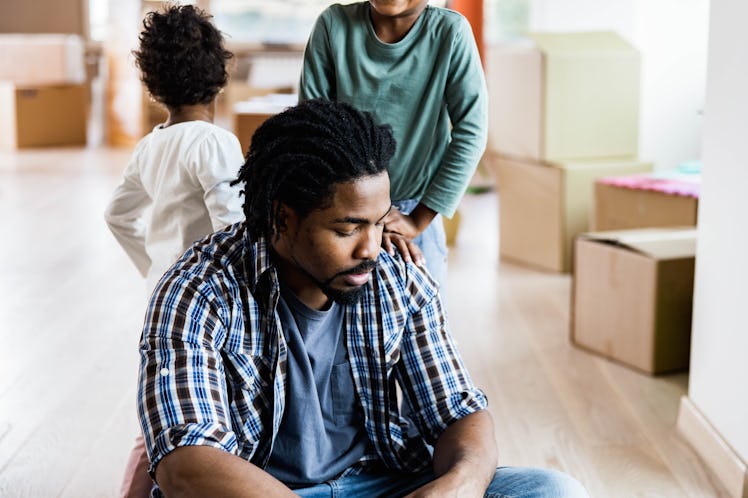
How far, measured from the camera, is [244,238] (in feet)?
4.40

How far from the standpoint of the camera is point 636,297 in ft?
9.07

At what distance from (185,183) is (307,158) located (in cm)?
71

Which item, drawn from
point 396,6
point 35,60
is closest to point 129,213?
point 396,6

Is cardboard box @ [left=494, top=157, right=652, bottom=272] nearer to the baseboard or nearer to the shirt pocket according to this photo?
the baseboard

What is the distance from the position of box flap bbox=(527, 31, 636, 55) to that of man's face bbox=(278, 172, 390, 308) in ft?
8.73

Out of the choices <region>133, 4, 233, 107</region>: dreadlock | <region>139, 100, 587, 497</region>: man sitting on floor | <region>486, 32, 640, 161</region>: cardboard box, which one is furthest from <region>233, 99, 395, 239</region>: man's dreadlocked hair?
<region>486, 32, 640, 161</region>: cardboard box

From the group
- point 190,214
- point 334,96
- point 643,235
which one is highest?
point 334,96

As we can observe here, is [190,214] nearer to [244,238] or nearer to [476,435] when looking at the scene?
[244,238]

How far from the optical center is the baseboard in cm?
197

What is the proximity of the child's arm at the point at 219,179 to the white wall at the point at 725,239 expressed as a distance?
3.32 ft

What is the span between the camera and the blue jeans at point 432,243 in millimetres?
1884

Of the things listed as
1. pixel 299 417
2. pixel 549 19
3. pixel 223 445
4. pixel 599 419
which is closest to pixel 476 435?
pixel 299 417

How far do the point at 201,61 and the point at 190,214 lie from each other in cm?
31

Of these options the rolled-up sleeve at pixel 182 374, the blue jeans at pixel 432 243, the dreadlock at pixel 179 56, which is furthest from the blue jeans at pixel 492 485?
the dreadlock at pixel 179 56
